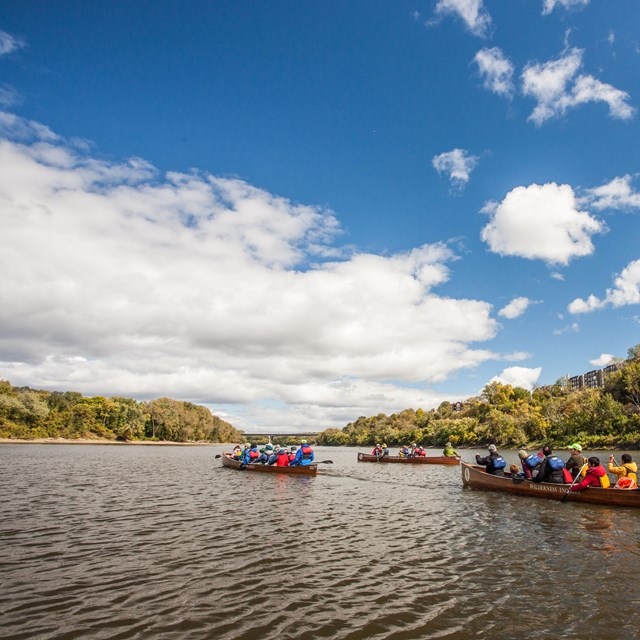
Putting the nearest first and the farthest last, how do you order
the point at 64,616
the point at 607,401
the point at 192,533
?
the point at 64,616
the point at 192,533
the point at 607,401

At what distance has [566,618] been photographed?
8.82 m

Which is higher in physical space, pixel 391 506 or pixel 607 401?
pixel 607 401

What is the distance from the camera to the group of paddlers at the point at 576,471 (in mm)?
22344

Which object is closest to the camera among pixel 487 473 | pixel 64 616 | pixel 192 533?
pixel 64 616

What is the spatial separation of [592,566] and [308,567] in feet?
25.1

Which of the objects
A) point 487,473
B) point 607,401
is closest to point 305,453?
point 487,473

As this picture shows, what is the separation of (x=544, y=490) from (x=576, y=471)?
2.17m

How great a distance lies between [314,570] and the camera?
11.8 metres

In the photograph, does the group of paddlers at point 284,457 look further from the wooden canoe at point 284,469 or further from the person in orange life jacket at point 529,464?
the person in orange life jacket at point 529,464

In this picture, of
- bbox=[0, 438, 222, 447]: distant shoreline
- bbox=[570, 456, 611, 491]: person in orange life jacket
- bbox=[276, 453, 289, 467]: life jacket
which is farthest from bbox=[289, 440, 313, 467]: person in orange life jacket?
bbox=[0, 438, 222, 447]: distant shoreline

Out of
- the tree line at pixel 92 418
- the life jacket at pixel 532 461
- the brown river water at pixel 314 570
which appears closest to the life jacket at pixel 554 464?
the life jacket at pixel 532 461

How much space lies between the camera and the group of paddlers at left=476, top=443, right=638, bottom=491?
73.3 ft

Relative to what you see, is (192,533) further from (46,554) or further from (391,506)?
(391,506)

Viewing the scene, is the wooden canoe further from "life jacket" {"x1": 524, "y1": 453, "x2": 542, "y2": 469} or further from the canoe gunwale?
the canoe gunwale
